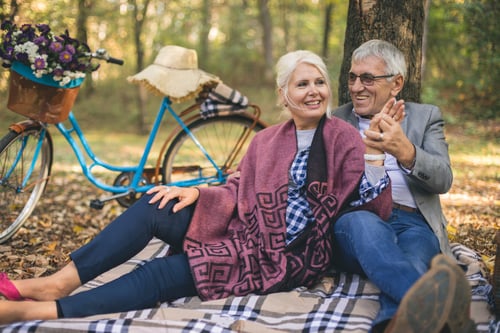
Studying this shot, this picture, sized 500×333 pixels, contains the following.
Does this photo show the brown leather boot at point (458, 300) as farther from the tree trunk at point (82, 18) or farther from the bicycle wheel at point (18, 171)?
the tree trunk at point (82, 18)

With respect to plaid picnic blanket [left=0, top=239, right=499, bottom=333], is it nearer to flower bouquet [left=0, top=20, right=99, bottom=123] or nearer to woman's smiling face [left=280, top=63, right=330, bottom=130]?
woman's smiling face [left=280, top=63, right=330, bottom=130]

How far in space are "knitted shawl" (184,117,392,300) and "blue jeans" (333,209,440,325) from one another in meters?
0.12

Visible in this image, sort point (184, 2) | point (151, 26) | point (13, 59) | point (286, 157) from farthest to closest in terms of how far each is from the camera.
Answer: point (151, 26)
point (184, 2)
point (13, 59)
point (286, 157)

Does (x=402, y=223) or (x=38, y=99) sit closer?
(x=402, y=223)

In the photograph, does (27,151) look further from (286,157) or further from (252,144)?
(286,157)

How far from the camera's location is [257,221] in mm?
2670

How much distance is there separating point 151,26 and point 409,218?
19.7 m

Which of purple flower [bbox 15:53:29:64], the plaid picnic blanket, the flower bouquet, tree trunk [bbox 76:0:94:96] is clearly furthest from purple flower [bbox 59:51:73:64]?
tree trunk [bbox 76:0:94:96]

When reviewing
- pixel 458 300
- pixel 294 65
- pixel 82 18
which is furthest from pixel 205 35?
pixel 458 300

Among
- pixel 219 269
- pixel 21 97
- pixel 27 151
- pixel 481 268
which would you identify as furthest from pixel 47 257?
pixel 481 268

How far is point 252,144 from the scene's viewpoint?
2.97 m

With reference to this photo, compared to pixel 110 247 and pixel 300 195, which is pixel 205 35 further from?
pixel 110 247

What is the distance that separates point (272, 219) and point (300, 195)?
215 mm

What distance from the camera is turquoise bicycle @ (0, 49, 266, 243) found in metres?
3.76
